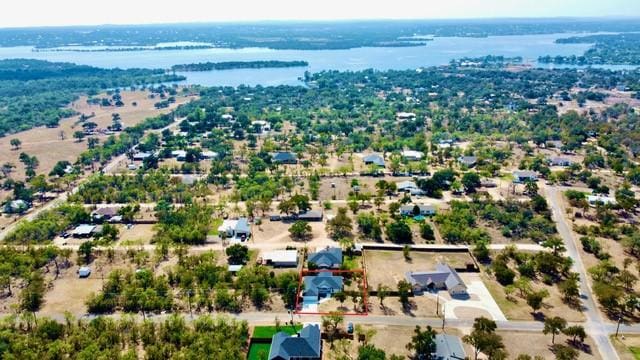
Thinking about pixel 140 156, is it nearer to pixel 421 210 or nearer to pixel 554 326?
pixel 421 210

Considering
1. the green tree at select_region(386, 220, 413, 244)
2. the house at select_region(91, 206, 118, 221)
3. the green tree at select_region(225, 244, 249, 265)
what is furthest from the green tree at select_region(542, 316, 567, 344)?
the house at select_region(91, 206, 118, 221)

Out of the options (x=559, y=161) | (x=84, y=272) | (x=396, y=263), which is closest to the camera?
(x=84, y=272)

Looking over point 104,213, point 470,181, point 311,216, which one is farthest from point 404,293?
point 104,213

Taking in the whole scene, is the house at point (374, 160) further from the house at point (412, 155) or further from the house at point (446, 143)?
the house at point (446, 143)

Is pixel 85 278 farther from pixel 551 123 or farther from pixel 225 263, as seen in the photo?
pixel 551 123

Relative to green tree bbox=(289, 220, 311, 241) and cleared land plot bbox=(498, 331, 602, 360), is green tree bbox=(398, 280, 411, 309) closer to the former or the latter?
cleared land plot bbox=(498, 331, 602, 360)

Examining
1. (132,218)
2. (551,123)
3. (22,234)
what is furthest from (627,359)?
(551,123)
